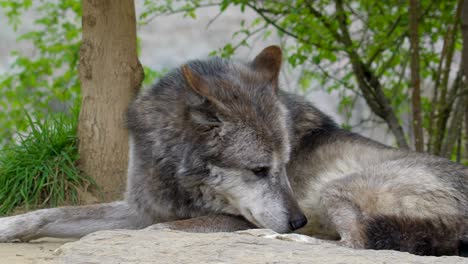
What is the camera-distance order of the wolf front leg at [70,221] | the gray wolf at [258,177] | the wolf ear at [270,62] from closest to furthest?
1. the gray wolf at [258,177]
2. the wolf front leg at [70,221]
3. the wolf ear at [270,62]

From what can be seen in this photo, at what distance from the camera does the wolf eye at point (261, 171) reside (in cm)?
404

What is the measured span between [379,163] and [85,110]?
2.41 meters

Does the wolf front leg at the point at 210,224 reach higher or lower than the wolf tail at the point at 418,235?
higher

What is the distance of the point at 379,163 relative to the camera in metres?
4.32

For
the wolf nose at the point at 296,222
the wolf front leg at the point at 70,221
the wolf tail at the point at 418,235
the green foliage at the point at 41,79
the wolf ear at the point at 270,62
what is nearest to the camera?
the wolf tail at the point at 418,235

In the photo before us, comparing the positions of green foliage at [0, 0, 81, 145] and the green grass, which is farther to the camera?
green foliage at [0, 0, 81, 145]

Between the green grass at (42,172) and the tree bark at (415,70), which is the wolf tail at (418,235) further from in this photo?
the tree bark at (415,70)

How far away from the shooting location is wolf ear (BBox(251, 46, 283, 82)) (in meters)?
4.50

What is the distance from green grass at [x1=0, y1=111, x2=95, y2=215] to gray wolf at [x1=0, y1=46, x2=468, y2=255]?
922 millimetres

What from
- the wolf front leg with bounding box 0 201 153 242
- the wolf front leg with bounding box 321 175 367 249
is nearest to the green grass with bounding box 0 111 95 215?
the wolf front leg with bounding box 0 201 153 242

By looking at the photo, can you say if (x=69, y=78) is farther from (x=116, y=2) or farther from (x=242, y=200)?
(x=242, y=200)

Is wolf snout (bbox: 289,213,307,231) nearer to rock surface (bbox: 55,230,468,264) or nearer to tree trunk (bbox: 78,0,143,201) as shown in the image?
rock surface (bbox: 55,230,468,264)

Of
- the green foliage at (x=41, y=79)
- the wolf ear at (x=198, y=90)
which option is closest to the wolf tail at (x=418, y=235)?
the wolf ear at (x=198, y=90)

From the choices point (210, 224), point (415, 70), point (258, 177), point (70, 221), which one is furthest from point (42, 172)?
point (415, 70)
